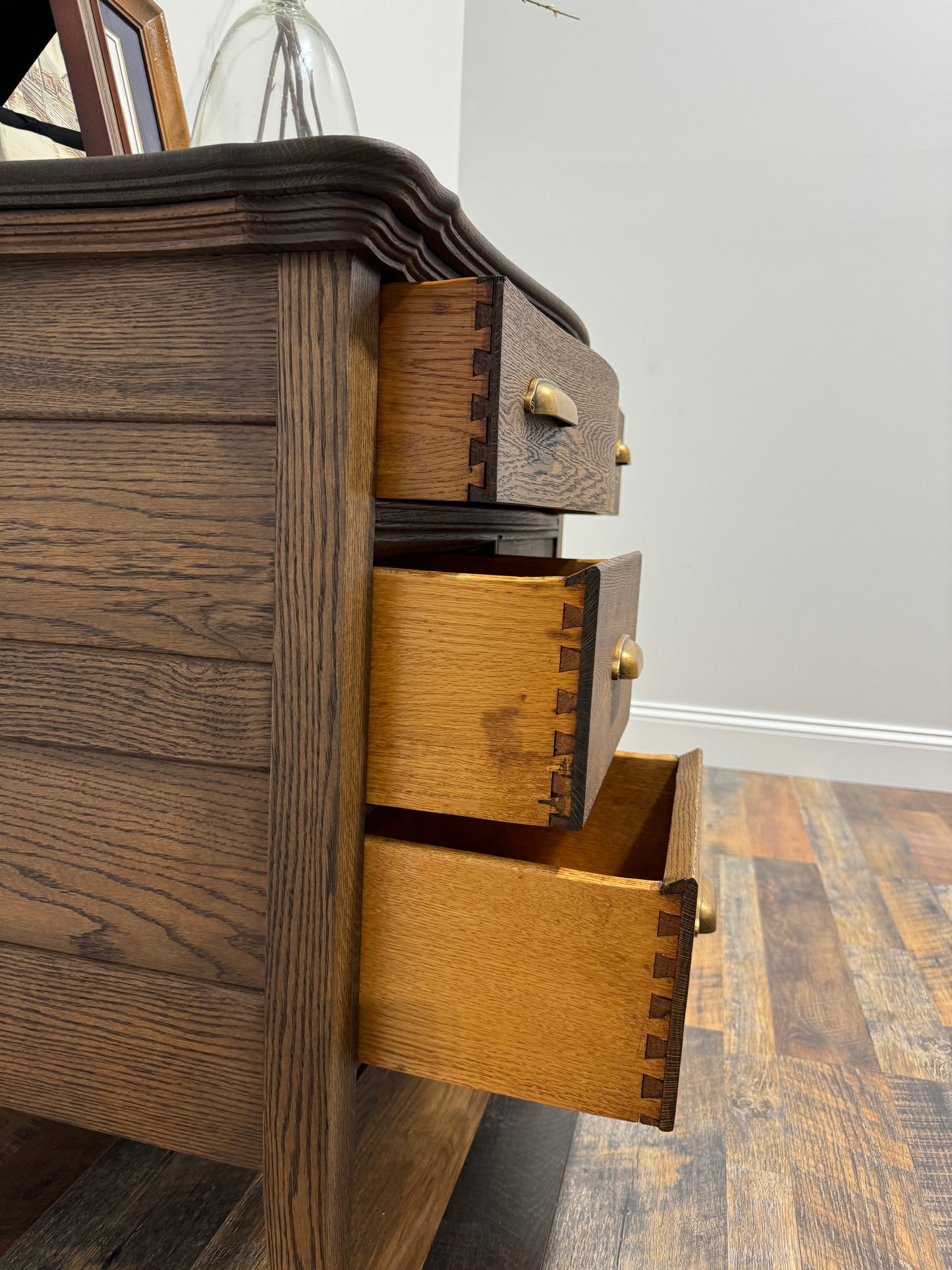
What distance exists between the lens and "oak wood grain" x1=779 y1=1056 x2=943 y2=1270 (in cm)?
76

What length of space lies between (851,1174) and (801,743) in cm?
141

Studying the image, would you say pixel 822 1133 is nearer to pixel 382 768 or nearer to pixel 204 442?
pixel 382 768

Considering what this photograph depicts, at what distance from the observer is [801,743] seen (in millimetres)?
2182

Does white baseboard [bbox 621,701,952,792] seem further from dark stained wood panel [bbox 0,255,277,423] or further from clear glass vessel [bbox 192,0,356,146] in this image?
dark stained wood panel [bbox 0,255,277,423]

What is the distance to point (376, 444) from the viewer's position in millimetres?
587

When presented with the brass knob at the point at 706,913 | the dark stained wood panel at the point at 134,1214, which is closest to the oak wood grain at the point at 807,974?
the brass knob at the point at 706,913

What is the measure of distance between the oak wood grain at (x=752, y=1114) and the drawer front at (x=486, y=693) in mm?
446

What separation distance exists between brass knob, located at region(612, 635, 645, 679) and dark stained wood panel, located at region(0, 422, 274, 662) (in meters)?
0.26

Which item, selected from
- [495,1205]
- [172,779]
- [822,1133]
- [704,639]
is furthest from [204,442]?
[704,639]

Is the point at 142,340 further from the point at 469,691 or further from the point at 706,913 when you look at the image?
the point at 706,913

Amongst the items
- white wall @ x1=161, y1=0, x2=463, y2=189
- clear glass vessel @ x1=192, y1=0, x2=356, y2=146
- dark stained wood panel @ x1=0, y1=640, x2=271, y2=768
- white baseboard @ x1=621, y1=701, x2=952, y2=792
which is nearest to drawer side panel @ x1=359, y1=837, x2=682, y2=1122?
dark stained wood panel @ x1=0, y1=640, x2=271, y2=768

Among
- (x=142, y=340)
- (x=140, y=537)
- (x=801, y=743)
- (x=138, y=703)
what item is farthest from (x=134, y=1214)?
(x=801, y=743)

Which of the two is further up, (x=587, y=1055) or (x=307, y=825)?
(x=307, y=825)

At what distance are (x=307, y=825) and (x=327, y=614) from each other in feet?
0.43
